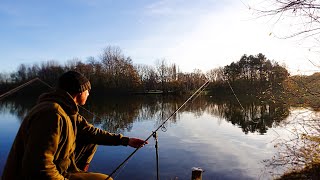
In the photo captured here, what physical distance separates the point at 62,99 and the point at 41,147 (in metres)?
0.47

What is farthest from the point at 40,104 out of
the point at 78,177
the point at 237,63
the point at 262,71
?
the point at 237,63

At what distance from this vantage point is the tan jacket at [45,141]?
1997 millimetres

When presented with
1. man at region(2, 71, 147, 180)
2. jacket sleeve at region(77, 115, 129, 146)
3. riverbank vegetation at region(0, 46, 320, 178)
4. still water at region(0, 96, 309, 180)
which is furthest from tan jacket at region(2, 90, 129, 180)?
riverbank vegetation at region(0, 46, 320, 178)

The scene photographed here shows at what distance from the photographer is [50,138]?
2.04 metres

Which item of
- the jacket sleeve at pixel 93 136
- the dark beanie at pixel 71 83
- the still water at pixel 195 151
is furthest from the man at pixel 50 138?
the still water at pixel 195 151

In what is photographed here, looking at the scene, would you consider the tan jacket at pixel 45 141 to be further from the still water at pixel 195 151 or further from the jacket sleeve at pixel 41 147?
the still water at pixel 195 151

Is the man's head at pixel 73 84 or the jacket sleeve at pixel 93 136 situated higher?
the man's head at pixel 73 84

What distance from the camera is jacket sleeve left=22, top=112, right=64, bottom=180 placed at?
1.99 meters

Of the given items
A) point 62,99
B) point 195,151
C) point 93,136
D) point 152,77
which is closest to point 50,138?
point 62,99

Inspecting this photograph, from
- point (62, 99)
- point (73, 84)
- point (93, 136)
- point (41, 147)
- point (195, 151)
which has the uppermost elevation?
point (73, 84)

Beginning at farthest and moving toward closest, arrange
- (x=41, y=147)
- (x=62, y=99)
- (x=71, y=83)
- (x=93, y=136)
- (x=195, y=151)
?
(x=195, y=151) < (x=93, y=136) < (x=71, y=83) < (x=62, y=99) < (x=41, y=147)

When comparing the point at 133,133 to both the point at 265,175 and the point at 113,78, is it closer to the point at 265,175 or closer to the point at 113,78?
the point at 265,175

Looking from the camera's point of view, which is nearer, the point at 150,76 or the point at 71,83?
the point at 71,83

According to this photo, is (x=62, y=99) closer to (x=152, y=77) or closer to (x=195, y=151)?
(x=195, y=151)
